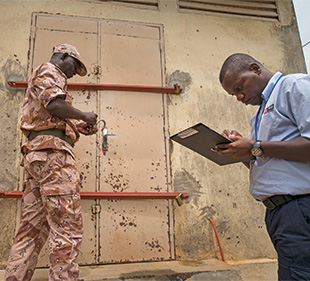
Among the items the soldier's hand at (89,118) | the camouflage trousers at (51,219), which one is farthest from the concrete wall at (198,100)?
the soldier's hand at (89,118)

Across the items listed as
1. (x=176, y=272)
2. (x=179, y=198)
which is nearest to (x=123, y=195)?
(x=179, y=198)

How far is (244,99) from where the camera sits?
1.74 m

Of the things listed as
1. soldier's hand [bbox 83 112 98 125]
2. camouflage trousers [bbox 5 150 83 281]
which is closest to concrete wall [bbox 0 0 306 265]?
camouflage trousers [bbox 5 150 83 281]

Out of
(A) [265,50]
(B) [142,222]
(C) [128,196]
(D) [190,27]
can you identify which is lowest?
(B) [142,222]

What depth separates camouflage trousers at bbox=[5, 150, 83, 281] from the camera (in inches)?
76.4

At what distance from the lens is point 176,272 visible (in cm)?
257

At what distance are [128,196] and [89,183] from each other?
0.41 metres

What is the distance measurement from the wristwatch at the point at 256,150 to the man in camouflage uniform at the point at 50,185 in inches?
48.0

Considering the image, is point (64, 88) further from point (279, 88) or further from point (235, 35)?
point (235, 35)

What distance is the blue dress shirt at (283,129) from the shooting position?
4.48 feet

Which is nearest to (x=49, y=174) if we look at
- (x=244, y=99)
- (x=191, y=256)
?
(x=244, y=99)

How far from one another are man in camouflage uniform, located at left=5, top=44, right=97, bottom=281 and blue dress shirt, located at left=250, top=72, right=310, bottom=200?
1181 millimetres

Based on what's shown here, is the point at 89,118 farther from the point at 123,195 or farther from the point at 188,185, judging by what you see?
the point at 188,185

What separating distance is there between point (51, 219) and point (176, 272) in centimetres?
115
